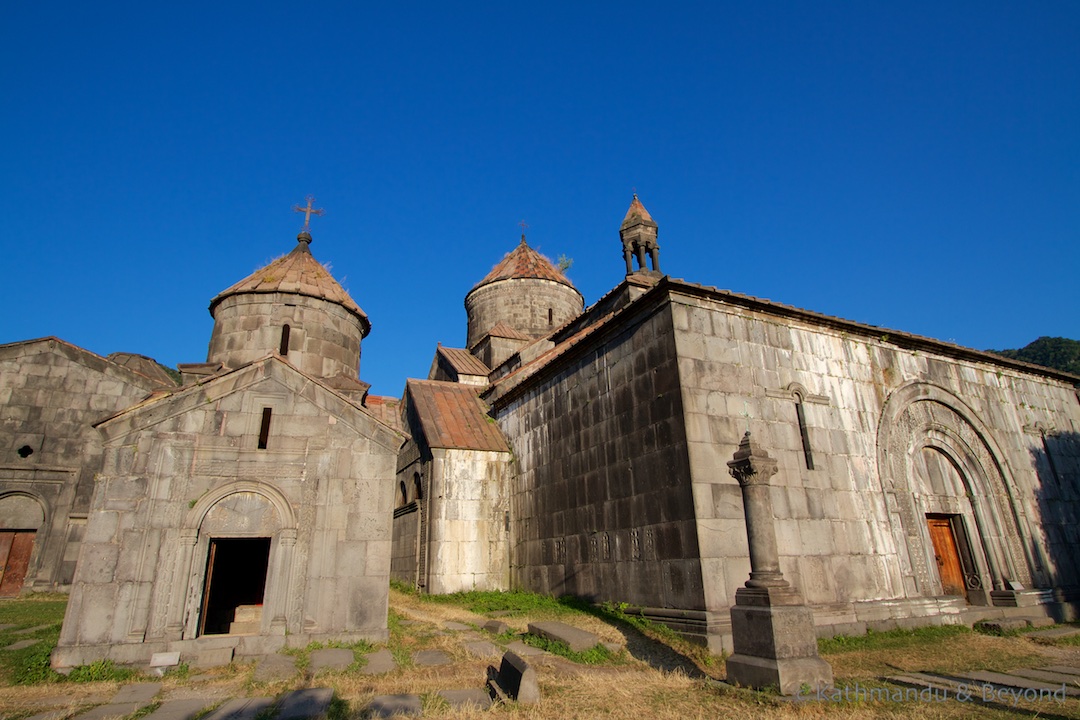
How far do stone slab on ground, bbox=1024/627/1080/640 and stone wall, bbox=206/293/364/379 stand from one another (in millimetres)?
14280

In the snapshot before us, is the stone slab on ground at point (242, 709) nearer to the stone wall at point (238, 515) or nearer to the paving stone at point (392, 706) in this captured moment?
the paving stone at point (392, 706)

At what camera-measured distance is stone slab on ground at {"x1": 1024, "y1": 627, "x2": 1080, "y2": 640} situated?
9.28 metres

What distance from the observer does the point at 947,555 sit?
11.5 m

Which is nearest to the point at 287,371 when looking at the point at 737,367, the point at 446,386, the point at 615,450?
the point at 615,450

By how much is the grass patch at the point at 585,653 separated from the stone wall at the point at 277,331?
8.31m

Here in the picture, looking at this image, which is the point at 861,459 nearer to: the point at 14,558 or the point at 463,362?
the point at 463,362

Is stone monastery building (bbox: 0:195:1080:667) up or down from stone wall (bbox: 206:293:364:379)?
down

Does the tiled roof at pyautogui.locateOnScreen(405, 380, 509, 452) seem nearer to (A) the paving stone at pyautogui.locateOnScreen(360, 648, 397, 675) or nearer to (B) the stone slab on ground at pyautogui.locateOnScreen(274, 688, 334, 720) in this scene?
(A) the paving stone at pyautogui.locateOnScreen(360, 648, 397, 675)

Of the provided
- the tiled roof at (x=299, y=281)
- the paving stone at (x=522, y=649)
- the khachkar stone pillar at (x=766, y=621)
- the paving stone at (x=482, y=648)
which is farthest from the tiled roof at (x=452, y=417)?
the khachkar stone pillar at (x=766, y=621)

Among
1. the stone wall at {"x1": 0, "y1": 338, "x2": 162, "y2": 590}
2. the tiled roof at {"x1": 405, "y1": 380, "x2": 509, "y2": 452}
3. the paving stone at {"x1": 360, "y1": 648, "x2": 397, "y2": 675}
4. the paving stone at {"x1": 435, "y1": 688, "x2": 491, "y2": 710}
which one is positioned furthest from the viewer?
the tiled roof at {"x1": 405, "y1": 380, "x2": 509, "y2": 452}

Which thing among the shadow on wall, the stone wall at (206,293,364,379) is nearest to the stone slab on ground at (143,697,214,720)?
the stone wall at (206,293,364,379)

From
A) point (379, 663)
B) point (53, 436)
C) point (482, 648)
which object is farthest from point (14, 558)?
point (482, 648)

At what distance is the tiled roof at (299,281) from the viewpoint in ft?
45.6

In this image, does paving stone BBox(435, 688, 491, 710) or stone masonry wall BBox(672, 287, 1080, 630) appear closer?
paving stone BBox(435, 688, 491, 710)
